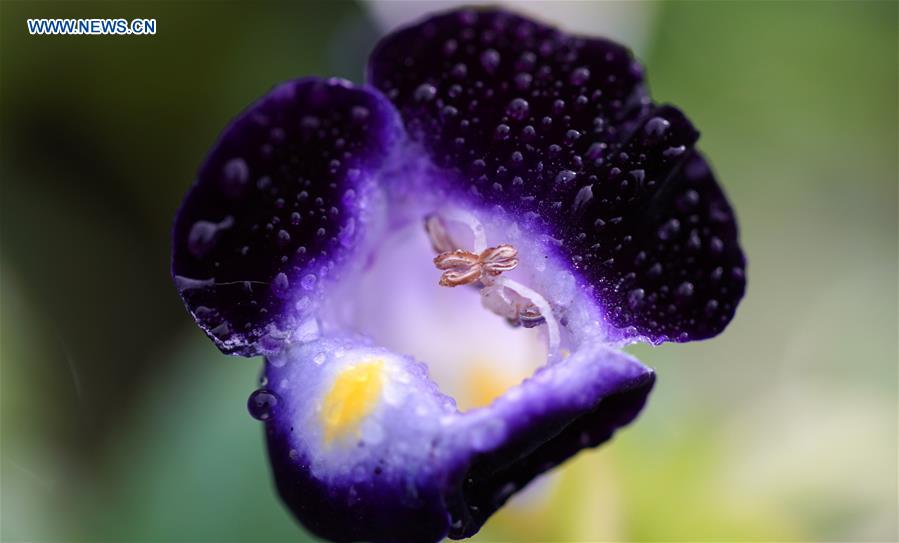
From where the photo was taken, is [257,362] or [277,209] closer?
[277,209]

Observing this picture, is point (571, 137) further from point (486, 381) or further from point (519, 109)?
point (486, 381)

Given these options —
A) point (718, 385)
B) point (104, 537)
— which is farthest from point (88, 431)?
point (718, 385)

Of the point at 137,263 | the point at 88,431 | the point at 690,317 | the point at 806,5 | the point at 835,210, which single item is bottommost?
the point at 88,431

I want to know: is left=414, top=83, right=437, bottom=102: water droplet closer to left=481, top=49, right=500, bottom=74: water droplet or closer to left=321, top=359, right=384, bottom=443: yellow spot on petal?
left=481, top=49, right=500, bottom=74: water droplet

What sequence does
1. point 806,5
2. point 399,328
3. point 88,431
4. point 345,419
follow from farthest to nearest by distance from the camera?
point 806,5, point 88,431, point 399,328, point 345,419

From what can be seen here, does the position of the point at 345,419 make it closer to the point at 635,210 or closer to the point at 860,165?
the point at 635,210

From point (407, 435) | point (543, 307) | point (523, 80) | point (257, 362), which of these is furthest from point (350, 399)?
point (257, 362)

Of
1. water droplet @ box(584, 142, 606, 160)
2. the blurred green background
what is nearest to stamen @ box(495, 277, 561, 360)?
water droplet @ box(584, 142, 606, 160)
